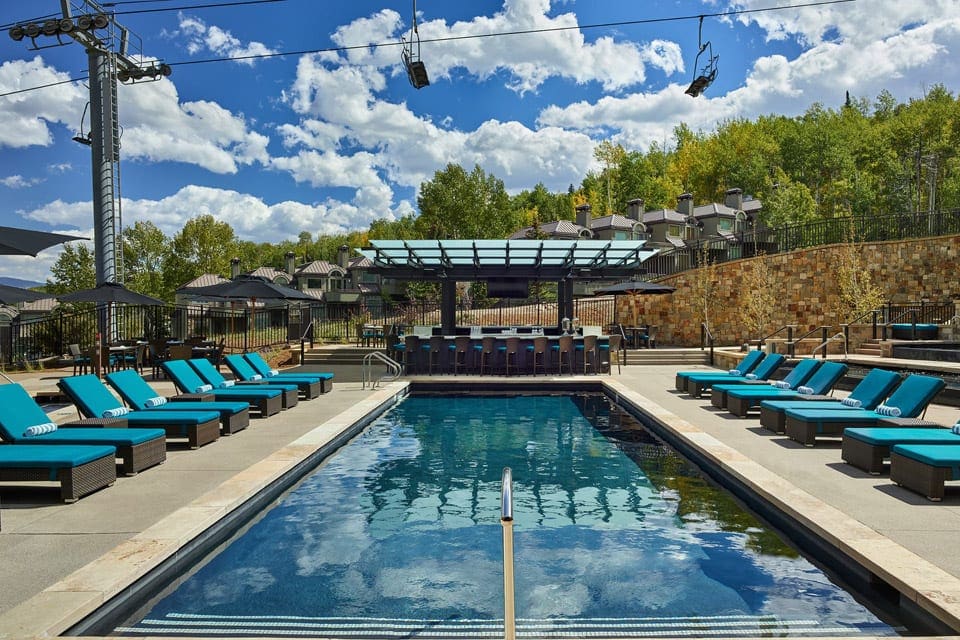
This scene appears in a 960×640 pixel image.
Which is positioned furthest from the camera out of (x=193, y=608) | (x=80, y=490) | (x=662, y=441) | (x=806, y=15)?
(x=806, y=15)

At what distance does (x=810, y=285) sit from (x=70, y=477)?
83.1ft

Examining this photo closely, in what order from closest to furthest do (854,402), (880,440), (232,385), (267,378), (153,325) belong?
(880,440) → (854,402) → (232,385) → (267,378) → (153,325)

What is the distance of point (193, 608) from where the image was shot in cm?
387

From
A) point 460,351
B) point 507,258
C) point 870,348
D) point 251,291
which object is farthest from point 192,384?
point 870,348

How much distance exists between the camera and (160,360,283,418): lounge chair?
994 cm

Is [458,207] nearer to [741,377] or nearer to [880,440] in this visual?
[741,377]

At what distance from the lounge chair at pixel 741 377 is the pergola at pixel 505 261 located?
5.39 metres

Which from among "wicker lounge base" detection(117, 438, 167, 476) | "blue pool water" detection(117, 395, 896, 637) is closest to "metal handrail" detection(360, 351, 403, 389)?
"blue pool water" detection(117, 395, 896, 637)

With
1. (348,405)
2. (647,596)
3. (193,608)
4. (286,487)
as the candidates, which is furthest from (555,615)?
(348,405)

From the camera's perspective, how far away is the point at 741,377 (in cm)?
1259

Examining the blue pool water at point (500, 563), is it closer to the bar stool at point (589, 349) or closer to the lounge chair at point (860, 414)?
the lounge chair at point (860, 414)

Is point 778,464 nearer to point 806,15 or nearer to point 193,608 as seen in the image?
point 193,608

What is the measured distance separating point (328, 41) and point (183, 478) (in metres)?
12.1

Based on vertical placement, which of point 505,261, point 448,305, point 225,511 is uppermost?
point 505,261
